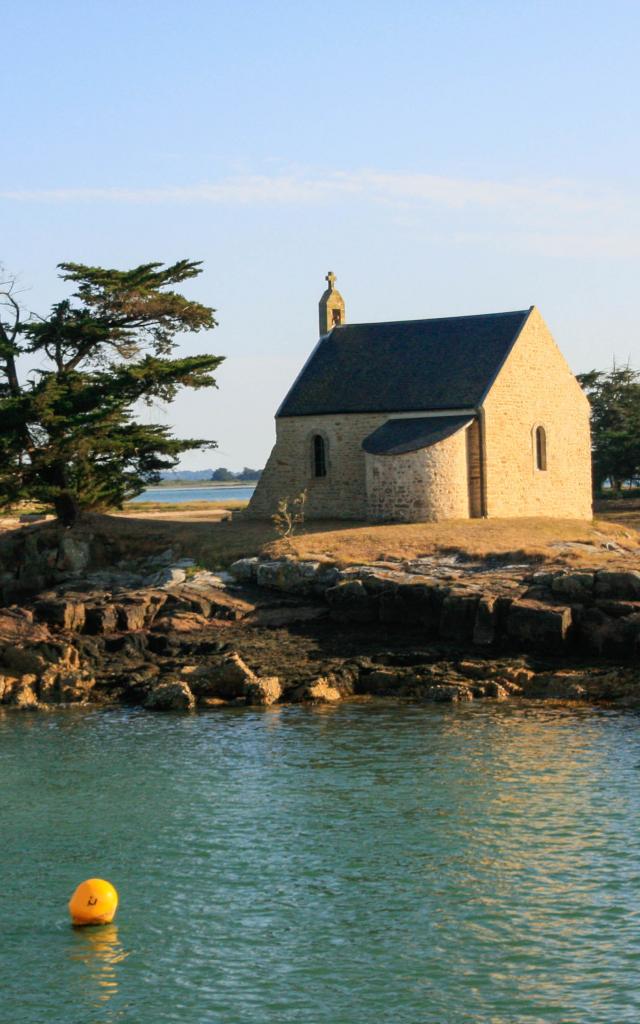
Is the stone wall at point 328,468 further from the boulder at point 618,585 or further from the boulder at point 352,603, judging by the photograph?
the boulder at point 618,585

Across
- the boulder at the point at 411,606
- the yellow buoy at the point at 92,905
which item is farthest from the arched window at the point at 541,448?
the yellow buoy at the point at 92,905

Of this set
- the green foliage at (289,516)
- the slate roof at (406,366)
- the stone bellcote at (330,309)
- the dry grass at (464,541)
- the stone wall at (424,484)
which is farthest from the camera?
the stone bellcote at (330,309)

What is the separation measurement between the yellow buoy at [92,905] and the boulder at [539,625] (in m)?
18.5

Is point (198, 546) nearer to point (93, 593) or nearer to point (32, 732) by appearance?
point (93, 593)

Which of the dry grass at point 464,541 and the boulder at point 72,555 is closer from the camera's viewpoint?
the dry grass at point 464,541

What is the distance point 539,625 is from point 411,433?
13696 millimetres

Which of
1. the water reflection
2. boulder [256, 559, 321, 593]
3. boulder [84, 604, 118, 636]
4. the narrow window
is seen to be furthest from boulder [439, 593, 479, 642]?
the water reflection

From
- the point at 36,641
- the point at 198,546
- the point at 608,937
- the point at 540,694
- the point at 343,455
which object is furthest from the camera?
the point at 343,455

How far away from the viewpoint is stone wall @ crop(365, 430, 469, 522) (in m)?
47.5

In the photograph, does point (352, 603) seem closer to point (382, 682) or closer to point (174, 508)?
point (382, 682)

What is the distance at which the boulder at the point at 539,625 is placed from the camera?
36.2 metres

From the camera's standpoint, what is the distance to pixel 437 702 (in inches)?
1336

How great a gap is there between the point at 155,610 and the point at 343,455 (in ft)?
41.8

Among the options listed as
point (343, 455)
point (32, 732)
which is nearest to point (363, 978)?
point (32, 732)
